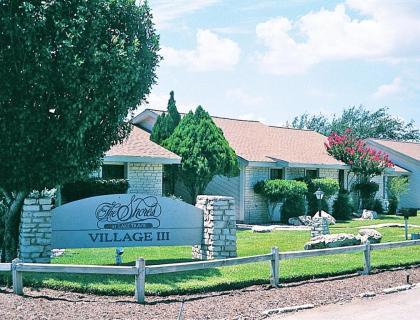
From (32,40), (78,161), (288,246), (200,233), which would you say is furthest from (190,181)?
(32,40)

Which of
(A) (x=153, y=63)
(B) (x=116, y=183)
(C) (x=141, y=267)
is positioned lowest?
(C) (x=141, y=267)

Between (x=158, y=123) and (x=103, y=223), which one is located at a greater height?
(x=158, y=123)

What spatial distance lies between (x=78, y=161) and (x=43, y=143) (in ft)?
3.04

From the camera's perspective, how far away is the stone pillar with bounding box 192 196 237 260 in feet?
48.7

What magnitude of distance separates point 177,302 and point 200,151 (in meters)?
14.1

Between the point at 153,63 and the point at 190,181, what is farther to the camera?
the point at 190,181

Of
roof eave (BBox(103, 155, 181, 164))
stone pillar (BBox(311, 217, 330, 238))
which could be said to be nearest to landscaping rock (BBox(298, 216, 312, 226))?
roof eave (BBox(103, 155, 181, 164))

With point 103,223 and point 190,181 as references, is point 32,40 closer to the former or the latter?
point 103,223

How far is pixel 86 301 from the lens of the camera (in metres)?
10.7

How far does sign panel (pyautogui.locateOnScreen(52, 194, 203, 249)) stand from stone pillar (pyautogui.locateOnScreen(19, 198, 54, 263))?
348mm

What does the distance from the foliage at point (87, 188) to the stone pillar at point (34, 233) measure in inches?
309

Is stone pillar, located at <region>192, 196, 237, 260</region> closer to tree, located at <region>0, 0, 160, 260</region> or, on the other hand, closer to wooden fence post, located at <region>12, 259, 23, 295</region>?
tree, located at <region>0, 0, 160, 260</region>

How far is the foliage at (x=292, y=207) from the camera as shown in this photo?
28.1 m

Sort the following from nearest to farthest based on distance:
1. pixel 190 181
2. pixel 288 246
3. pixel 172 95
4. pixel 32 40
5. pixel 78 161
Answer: pixel 32 40, pixel 78 161, pixel 288 246, pixel 190 181, pixel 172 95
